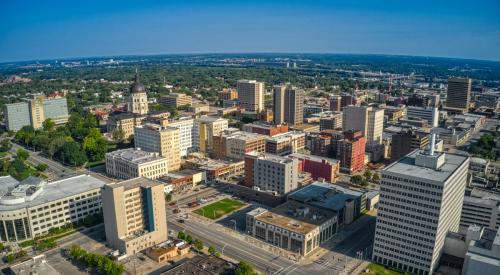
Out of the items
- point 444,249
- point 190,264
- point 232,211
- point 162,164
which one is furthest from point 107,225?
point 444,249

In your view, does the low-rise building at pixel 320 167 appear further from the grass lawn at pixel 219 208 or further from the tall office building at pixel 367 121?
the tall office building at pixel 367 121

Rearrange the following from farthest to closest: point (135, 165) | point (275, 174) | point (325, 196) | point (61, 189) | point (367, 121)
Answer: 1. point (367, 121)
2. point (135, 165)
3. point (275, 174)
4. point (325, 196)
5. point (61, 189)

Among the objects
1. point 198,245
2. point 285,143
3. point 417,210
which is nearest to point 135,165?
point 198,245

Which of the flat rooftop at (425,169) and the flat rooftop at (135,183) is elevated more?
the flat rooftop at (425,169)

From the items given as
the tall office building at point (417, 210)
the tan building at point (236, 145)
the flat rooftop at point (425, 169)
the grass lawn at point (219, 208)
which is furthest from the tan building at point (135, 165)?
the flat rooftop at point (425, 169)

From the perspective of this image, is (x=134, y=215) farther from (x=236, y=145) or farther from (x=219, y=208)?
(x=236, y=145)

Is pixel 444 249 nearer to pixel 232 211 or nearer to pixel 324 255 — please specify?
pixel 324 255
